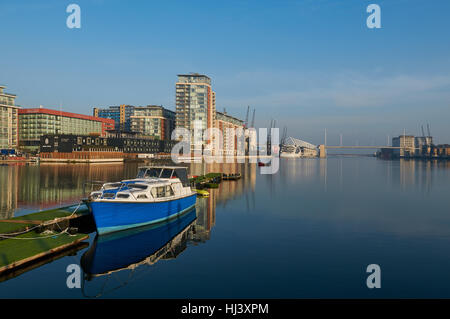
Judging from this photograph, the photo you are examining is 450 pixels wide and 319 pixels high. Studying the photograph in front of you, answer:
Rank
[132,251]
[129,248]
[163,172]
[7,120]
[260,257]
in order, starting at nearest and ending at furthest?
[260,257] < [132,251] < [129,248] < [163,172] < [7,120]

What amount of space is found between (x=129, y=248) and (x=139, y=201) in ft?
16.4

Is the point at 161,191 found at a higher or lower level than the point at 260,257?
higher

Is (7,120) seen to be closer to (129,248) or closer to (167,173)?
(167,173)

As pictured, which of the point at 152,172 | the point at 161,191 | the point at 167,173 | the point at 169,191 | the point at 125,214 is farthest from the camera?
the point at 152,172

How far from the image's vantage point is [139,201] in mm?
30078

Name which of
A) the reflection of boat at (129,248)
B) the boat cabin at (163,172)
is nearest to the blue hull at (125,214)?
the reflection of boat at (129,248)

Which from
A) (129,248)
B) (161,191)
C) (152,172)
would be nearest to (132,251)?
(129,248)

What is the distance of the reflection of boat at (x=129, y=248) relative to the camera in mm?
22812

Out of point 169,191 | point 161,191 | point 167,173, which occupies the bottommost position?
point 169,191

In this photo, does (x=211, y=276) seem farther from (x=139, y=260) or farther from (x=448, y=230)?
(x=448, y=230)

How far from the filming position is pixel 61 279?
20.0 meters

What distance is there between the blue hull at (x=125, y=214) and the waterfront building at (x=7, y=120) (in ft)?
651

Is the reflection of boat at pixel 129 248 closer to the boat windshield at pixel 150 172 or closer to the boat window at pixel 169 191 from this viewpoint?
the boat window at pixel 169 191
